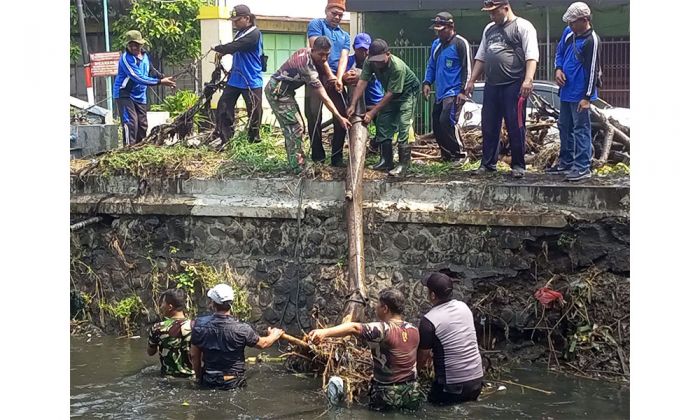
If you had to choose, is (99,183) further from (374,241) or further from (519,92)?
(519,92)

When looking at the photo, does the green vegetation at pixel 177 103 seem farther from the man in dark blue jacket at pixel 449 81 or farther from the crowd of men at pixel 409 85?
the man in dark blue jacket at pixel 449 81

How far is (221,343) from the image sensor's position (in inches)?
340

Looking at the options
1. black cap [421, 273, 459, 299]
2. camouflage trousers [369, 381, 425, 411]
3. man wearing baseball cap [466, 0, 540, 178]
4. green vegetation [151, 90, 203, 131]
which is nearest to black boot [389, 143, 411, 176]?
man wearing baseball cap [466, 0, 540, 178]

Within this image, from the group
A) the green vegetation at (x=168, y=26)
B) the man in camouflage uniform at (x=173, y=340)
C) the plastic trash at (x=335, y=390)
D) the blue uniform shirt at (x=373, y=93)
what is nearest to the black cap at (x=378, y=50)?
the blue uniform shirt at (x=373, y=93)

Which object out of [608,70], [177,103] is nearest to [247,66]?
[177,103]

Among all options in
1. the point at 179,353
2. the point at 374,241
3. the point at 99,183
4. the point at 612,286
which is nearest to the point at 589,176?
the point at 612,286

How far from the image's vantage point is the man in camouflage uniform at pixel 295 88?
10.6 metres

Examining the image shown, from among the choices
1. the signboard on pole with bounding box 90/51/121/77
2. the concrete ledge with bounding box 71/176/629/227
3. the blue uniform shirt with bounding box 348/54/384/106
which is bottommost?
the concrete ledge with bounding box 71/176/629/227

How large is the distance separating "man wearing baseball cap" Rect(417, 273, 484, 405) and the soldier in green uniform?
2700 millimetres

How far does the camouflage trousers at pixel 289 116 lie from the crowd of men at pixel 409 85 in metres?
0.01

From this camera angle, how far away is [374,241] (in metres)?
10.4

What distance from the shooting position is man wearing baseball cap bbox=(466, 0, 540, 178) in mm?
9977

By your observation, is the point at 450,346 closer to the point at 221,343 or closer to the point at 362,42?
the point at 221,343

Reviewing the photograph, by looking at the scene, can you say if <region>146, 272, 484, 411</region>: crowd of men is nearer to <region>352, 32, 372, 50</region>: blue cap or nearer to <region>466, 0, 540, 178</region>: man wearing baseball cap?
<region>466, 0, 540, 178</region>: man wearing baseball cap
